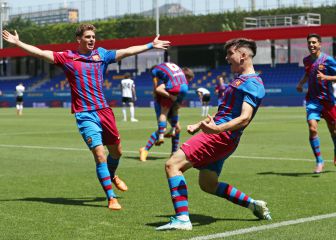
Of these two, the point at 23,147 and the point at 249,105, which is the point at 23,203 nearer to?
the point at 249,105

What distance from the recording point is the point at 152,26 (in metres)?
102

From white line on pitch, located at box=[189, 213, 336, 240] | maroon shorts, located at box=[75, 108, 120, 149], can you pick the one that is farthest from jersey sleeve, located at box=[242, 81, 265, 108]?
maroon shorts, located at box=[75, 108, 120, 149]

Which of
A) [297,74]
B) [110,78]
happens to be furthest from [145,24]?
A: [297,74]

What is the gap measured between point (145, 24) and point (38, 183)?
9333 cm

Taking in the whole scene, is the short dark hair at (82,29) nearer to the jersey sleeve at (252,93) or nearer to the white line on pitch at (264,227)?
the jersey sleeve at (252,93)

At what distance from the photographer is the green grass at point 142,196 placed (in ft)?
23.3

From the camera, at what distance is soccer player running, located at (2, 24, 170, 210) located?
29.3ft

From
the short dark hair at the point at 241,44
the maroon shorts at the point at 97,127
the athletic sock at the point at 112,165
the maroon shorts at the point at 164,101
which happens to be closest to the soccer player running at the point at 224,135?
the short dark hair at the point at 241,44

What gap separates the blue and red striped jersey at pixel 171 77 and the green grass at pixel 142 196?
58.9 inches

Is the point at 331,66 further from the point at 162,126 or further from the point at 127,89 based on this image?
the point at 127,89

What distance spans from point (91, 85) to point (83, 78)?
130 mm

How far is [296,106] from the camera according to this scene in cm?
5088

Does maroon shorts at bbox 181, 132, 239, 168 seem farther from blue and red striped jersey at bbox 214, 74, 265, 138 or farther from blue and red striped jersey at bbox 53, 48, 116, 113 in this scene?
blue and red striped jersey at bbox 53, 48, 116, 113

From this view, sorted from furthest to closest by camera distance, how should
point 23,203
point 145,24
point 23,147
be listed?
point 145,24 → point 23,147 → point 23,203
